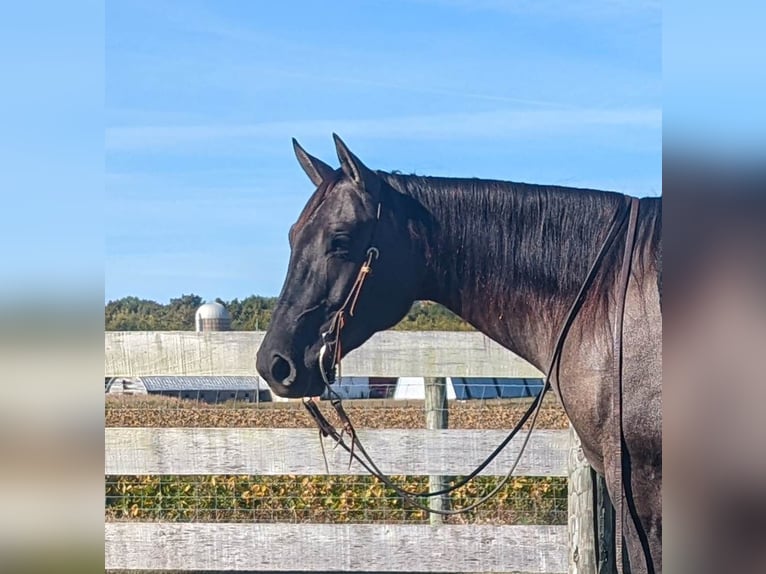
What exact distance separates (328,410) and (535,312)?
478 cm

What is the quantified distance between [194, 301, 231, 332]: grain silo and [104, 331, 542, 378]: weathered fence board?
2.60m

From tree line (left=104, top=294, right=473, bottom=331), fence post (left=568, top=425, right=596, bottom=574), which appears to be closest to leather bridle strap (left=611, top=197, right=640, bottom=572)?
fence post (left=568, top=425, right=596, bottom=574)

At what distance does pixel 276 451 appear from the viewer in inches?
135

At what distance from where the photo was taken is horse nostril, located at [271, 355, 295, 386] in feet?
7.25

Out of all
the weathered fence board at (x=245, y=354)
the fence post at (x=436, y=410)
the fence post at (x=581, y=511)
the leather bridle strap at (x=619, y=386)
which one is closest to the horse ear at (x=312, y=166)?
the leather bridle strap at (x=619, y=386)

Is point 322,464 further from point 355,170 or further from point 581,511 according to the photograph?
point 355,170

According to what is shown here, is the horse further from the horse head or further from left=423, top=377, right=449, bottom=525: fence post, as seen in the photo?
left=423, top=377, right=449, bottom=525: fence post

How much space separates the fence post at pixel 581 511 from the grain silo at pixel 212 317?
3686 mm

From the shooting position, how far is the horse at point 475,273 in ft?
6.48

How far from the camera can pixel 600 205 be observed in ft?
6.90

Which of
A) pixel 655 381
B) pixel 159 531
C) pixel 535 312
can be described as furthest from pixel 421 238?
pixel 159 531

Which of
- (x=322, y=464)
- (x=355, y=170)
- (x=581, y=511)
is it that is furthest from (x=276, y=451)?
(x=355, y=170)

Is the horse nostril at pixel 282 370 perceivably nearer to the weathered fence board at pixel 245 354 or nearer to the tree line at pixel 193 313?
the weathered fence board at pixel 245 354
